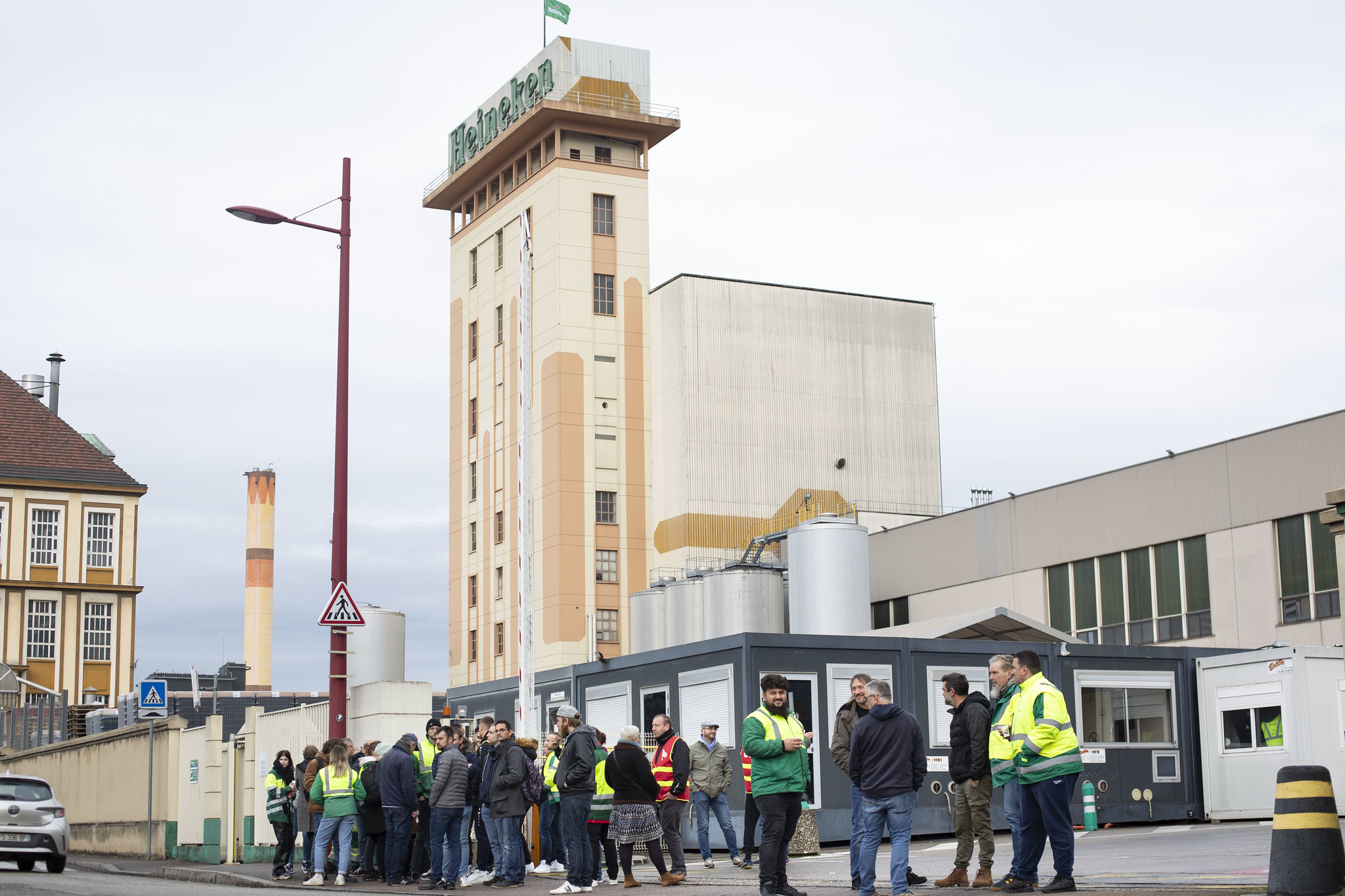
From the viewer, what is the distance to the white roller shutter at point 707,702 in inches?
973

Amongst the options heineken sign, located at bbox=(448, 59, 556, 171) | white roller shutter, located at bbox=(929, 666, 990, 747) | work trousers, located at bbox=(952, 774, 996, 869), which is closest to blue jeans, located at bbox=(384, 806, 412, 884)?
work trousers, located at bbox=(952, 774, 996, 869)

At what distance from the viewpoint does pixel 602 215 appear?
6388cm

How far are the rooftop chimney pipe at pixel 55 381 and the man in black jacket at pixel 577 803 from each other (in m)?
60.9

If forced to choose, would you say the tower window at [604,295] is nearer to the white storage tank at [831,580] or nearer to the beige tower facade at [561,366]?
the beige tower facade at [561,366]

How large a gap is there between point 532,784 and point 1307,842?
344 inches

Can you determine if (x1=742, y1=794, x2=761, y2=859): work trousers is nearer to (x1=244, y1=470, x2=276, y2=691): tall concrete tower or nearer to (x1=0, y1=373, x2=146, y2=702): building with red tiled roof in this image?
(x1=0, y1=373, x2=146, y2=702): building with red tiled roof

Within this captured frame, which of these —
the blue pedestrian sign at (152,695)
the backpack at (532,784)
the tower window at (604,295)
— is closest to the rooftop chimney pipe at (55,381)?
the tower window at (604,295)

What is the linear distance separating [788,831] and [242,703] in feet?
214

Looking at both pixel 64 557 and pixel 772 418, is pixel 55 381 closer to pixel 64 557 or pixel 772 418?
pixel 64 557

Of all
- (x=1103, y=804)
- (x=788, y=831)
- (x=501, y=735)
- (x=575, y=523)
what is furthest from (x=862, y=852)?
(x=575, y=523)

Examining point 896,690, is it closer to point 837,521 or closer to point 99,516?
point 837,521

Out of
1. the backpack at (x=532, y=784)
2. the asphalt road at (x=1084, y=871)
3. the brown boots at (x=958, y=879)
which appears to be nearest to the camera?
the asphalt road at (x=1084, y=871)

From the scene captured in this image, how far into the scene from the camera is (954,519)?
52188 millimetres

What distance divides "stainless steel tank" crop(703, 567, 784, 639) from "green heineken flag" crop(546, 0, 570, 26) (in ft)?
91.2
